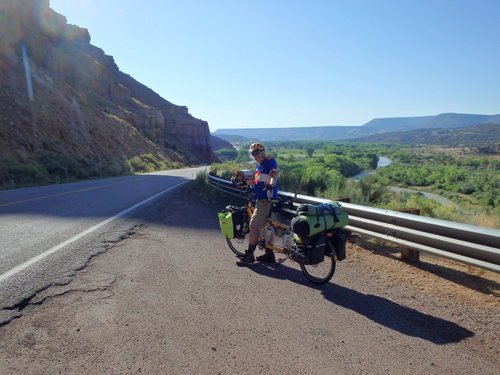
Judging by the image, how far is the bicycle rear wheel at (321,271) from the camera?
16.0ft

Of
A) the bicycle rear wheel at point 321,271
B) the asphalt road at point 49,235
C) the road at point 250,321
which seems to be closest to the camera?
the road at point 250,321

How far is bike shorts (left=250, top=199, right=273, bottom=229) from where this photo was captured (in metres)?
5.82

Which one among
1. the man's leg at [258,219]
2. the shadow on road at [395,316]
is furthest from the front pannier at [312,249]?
the man's leg at [258,219]

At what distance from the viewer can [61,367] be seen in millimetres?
2799

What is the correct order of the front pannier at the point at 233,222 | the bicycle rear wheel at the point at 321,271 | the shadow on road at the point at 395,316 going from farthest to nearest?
the front pannier at the point at 233,222 → the bicycle rear wheel at the point at 321,271 → the shadow on road at the point at 395,316

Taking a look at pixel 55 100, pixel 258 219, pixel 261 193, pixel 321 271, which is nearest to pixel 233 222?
pixel 258 219

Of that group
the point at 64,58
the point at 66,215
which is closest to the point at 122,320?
the point at 66,215

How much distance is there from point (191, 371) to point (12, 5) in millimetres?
51043

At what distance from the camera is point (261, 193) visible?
577cm

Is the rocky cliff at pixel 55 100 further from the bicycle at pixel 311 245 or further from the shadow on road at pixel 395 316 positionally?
the shadow on road at pixel 395 316

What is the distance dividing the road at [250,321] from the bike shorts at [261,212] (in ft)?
2.39

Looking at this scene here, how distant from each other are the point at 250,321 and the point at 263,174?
2.54m

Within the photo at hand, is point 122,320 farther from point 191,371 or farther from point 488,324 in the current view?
point 488,324

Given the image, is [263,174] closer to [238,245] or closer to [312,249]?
[312,249]
